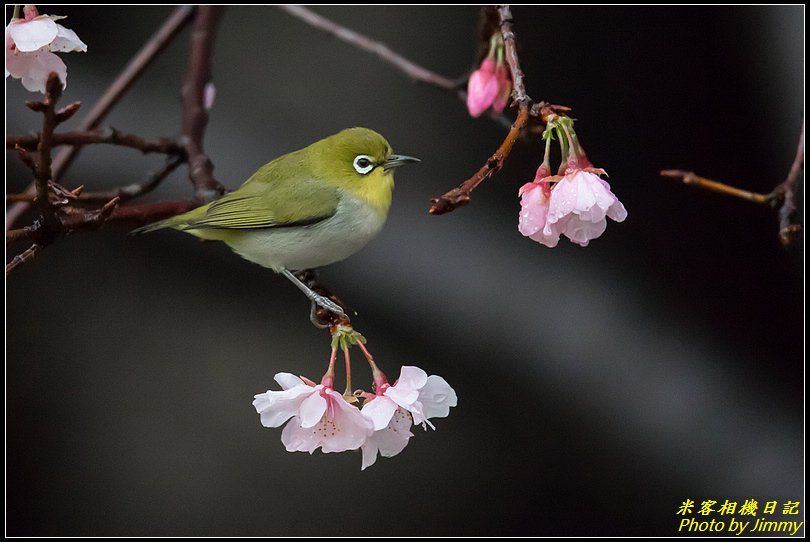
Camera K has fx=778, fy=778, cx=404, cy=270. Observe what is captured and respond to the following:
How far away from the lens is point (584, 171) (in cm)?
80

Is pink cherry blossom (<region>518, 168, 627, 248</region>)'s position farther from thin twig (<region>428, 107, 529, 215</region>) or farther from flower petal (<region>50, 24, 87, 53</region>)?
flower petal (<region>50, 24, 87, 53</region>)

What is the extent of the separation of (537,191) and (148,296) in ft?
5.94

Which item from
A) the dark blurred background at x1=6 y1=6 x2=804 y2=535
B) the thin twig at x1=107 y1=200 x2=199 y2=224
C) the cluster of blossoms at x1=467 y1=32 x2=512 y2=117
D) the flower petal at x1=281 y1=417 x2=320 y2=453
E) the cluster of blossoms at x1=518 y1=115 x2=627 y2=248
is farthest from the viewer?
the dark blurred background at x1=6 y1=6 x2=804 y2=535

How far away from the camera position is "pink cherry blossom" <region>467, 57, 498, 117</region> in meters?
1.25

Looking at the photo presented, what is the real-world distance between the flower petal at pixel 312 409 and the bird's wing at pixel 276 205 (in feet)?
1.67

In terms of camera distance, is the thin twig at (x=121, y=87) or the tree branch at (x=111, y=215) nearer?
the tree branch at (x=111, y=215)

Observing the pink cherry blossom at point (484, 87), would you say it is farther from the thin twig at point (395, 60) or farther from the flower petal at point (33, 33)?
the flower petal at point (33, 33)

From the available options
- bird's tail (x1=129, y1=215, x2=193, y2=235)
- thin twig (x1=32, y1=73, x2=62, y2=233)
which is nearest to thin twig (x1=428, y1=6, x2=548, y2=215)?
thin twig (x1=32, y1=73, x2=62, y2=233)

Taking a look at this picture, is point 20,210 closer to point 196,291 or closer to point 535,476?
point 196,291

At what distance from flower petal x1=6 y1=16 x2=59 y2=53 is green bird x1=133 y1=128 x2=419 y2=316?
1.44ft

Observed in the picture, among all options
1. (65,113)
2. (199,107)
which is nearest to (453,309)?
(199,107)

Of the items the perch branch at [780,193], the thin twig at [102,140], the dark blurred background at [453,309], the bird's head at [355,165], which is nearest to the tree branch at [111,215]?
the thin twig at [102,140]

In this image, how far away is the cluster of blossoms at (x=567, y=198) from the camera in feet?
2.59

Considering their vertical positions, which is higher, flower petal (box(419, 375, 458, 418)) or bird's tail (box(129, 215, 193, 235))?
bird's tail (box(129, 215, 193, 235))
